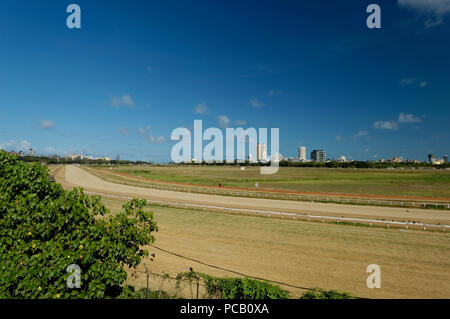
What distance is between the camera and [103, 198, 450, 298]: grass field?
1212cm

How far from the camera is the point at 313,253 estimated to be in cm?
1611

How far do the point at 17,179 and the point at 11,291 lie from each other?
3359 mm

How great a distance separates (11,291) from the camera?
555 cm

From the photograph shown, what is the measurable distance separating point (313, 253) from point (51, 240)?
14563mm

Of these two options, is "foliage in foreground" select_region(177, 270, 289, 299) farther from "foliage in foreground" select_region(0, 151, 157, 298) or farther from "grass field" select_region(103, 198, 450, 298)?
"foliage in foreground" select_region(0, 151, 157, 298)

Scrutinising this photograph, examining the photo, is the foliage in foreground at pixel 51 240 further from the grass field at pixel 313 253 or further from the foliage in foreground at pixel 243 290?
the grass field at pixel 313 253

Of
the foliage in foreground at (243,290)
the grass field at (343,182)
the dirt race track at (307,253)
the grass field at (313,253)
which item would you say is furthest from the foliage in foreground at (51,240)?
the grass field at (343,182)

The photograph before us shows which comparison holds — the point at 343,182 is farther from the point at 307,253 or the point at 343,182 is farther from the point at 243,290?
the point at 243,290

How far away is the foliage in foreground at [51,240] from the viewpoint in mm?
5559

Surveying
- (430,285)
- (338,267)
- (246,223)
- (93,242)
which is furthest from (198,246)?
(430,285)

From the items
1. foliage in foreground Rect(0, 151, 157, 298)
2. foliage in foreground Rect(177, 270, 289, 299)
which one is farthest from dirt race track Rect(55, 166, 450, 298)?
foliage in foreground Rect(0, 151, 157, 298)

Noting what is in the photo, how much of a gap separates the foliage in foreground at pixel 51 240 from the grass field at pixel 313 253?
5.76 meters

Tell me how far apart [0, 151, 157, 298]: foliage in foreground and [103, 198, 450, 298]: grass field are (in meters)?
5.76
